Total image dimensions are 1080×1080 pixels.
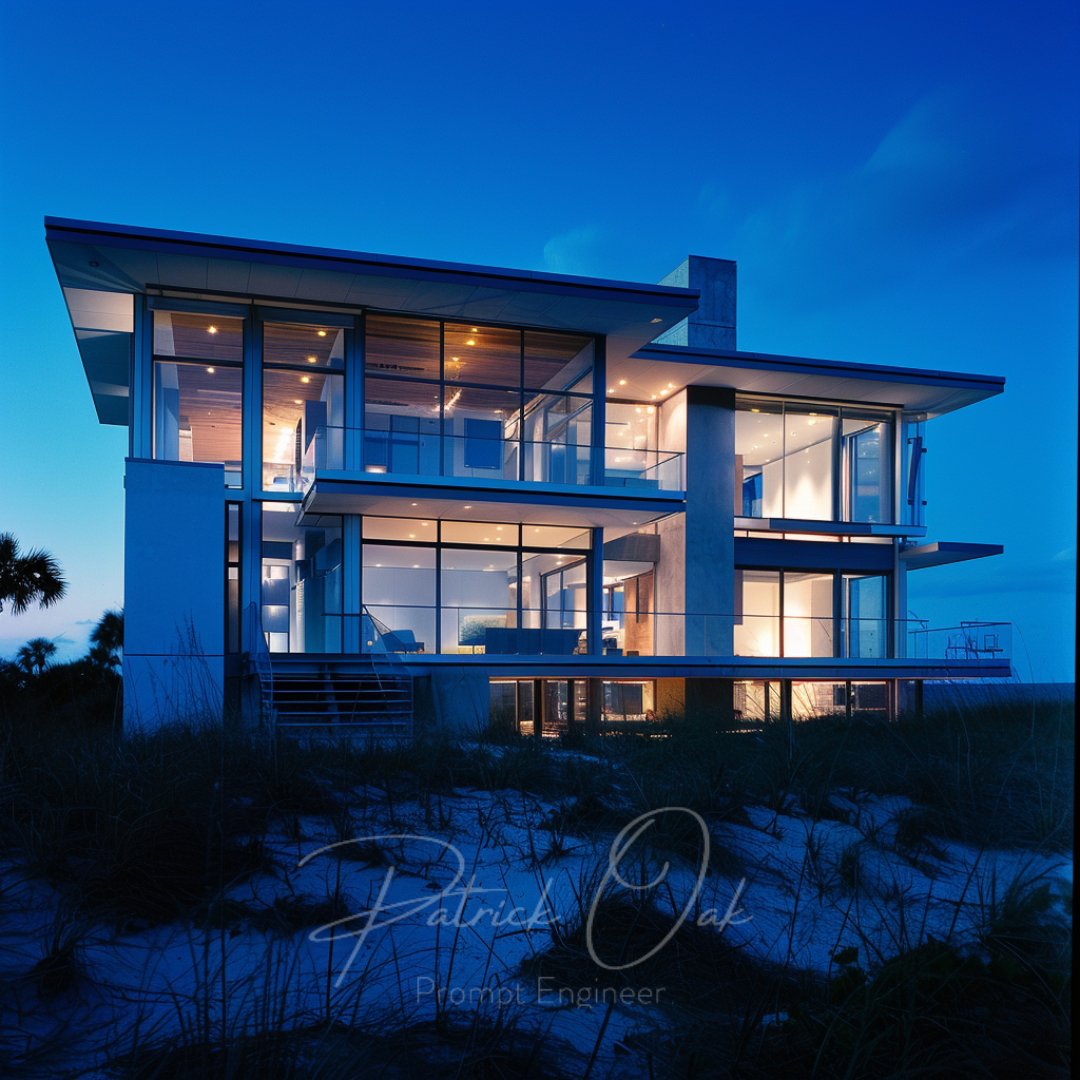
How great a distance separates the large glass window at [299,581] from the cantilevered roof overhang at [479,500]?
0.71 meters

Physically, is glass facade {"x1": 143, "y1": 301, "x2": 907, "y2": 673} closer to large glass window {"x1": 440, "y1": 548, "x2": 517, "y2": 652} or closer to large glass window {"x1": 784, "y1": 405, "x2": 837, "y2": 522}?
large glass window {"x1": 440, "y1": 548, "x2": 517, "y2": 652}

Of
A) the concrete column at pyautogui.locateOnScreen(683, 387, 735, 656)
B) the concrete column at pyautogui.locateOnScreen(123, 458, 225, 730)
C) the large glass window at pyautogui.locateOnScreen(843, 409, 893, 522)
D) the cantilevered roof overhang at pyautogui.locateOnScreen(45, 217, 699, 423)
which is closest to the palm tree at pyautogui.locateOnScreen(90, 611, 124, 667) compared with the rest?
the concrete column at pyautogui.locateOnScreen(123, 458, 225, 730)

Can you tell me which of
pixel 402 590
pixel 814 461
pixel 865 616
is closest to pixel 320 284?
pixel 402 590

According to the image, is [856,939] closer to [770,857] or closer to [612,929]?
[770,857]

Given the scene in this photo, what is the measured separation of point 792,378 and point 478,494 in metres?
9.55

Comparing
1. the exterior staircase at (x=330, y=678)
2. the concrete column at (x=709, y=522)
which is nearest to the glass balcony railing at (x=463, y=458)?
the exterior staircase at (x=330, y=678)

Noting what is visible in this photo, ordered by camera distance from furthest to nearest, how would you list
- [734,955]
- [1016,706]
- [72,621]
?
[72,621] → [1016,706] → [734,955]

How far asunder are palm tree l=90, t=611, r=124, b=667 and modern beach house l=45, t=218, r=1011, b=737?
5625mm

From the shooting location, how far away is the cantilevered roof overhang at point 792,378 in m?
23.0

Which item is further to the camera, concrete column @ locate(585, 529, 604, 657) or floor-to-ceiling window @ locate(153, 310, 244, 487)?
concrete column @ locate(585, 529, 604, 657)

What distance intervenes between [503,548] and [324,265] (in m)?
7.24

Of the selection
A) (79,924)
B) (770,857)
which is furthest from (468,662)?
(79,924)

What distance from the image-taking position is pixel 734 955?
14.9 feet

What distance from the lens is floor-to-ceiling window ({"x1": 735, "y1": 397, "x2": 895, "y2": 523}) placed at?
2567 centimetres
